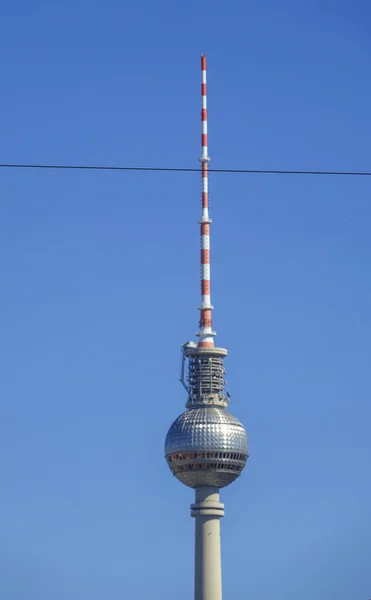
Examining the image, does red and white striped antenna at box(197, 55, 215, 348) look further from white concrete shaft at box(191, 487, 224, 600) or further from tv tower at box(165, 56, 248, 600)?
white concrete shaft at box(191, 487, 224, 600)

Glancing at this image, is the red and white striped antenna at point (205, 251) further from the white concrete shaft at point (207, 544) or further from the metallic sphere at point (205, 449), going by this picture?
the white concrete shaft at point (207, 544)

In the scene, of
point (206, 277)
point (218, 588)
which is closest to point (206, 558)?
point (218, 588)

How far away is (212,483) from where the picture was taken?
18425cm

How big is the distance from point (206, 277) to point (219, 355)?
989 cm

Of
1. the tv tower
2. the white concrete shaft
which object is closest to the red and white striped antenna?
the tv tower

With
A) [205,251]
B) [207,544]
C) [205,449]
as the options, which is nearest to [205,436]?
[205,449]

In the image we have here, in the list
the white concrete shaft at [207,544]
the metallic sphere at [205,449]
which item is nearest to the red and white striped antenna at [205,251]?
the metallic sphere at [205,449]

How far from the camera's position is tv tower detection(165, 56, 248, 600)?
596ft

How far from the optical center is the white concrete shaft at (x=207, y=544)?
17712 centimetres

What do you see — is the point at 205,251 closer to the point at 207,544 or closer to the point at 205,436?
the point at 205,436

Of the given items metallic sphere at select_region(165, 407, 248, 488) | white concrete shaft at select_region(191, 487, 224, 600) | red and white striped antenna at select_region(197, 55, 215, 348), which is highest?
red and white striped antenna at select_region(197, 55, 215, 348)

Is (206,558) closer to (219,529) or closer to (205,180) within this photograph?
(219,529)

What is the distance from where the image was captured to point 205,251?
18188 centimetres

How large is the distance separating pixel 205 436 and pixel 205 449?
168 centimetres
